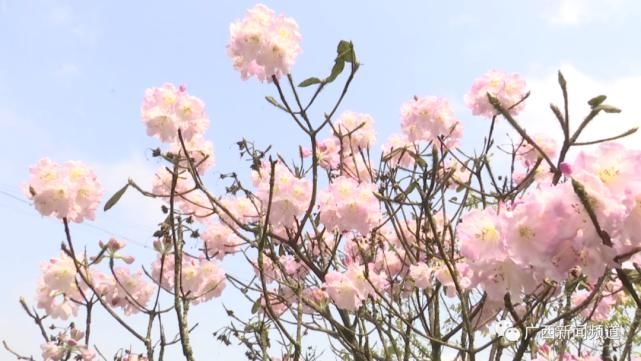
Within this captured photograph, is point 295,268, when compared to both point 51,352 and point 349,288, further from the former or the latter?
point 51,352

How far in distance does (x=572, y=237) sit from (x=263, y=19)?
1654mm

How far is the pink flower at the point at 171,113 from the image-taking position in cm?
243

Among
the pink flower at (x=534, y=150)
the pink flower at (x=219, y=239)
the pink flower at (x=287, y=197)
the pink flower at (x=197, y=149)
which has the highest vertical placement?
the pink flower at (x=534, y=150)

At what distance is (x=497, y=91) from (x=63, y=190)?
6.03ft

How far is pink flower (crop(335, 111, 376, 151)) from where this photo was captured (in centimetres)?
333

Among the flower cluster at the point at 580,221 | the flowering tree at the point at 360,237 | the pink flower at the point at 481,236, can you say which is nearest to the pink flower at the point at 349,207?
the flowering tree at the point at 360,237

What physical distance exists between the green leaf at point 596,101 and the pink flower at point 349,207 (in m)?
1.50

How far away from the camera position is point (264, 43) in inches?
91.0

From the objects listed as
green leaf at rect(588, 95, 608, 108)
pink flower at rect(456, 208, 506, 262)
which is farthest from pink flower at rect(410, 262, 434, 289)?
green leaf at rect(588, 95, 608, 108)

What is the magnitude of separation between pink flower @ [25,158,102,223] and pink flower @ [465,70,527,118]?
5.51 feet

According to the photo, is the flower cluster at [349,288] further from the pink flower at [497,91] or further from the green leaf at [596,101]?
the green leaf at [596,101]

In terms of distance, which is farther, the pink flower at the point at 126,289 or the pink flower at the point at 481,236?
the pink flower at the point at 126,289

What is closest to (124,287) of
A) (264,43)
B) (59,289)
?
(59,289)

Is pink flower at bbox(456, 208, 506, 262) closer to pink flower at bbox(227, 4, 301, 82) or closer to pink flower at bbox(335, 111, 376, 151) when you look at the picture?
pink flower at bbox(227, 4, 301, 82)
